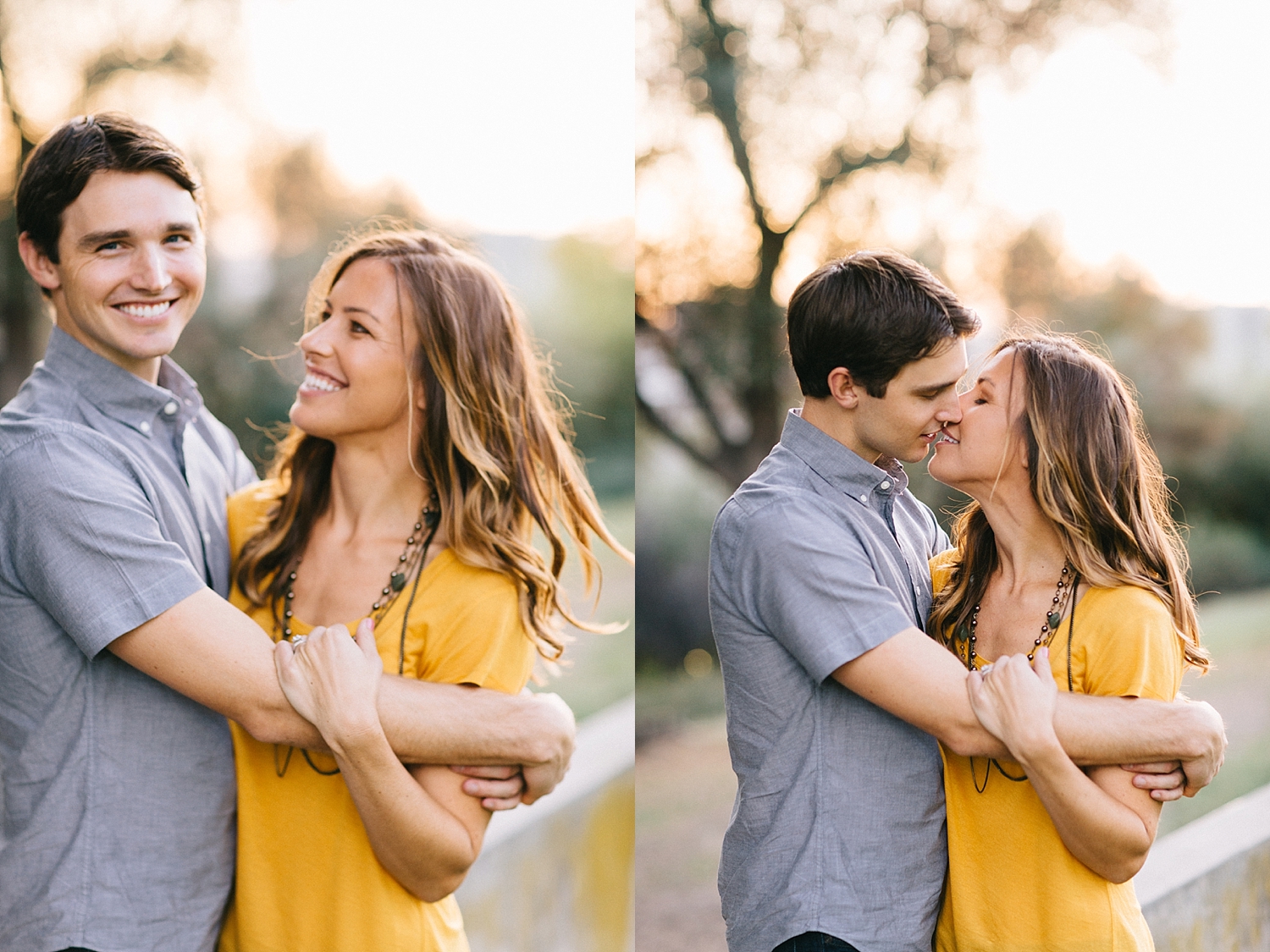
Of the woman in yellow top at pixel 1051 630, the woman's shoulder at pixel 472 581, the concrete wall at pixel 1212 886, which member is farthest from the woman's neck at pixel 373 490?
the concrete wall at pixel 1212 886

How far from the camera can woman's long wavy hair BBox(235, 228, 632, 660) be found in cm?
178

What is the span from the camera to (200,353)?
4.28m

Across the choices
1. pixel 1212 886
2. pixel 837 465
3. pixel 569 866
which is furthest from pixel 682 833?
pixel 837 465

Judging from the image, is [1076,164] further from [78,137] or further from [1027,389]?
[78,137]

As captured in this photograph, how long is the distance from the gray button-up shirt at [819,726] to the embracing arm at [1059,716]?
42mm

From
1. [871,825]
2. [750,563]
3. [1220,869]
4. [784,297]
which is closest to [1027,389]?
[750,563]

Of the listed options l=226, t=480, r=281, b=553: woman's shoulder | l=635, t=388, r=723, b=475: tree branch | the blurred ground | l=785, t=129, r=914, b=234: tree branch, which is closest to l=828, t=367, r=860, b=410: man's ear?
l=226, t=480, r=281, b=553: woman's shoulder

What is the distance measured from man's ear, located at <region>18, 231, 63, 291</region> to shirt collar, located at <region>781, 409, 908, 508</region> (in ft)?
4.04

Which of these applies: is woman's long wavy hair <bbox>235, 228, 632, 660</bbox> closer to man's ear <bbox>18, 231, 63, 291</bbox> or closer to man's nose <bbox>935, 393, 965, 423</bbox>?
man's ear <bbox>18, 231, 63, 291</bbox>

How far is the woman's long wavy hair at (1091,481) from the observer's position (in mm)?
1659

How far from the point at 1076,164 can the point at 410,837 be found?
14.9ft

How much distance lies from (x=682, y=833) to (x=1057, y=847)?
13.7 feet

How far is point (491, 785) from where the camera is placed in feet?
5.50

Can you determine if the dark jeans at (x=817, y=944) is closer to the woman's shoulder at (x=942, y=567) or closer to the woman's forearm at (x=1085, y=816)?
the woman's forearm at (x=1085, y=816)
